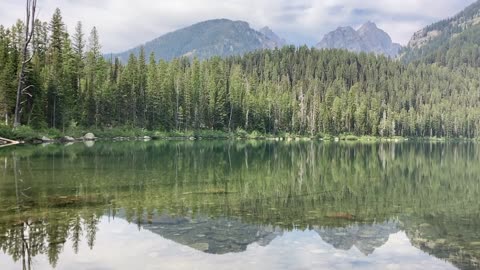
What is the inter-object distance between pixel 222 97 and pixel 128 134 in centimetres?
3762

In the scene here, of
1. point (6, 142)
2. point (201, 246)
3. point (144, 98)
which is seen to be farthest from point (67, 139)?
point (201, 246)

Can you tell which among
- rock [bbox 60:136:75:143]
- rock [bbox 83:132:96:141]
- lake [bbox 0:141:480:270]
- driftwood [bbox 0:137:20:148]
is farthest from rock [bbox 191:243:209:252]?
rock [bbox 83:132:96:141]

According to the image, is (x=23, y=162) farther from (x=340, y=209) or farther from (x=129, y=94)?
(x=129, y=94)

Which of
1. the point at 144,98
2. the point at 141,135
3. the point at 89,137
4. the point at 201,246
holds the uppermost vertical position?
the point at 144,98

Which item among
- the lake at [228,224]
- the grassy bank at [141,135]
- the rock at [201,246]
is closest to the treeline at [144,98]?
the grassy bank at [141,135]

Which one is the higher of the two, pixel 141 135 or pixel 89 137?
pixel 141 135

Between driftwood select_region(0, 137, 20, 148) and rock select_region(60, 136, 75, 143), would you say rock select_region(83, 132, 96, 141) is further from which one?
driftwood select_region(0, 137, 20, 148)

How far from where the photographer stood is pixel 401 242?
1306cm

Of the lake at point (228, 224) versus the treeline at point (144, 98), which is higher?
the treeline at point (144, 98)

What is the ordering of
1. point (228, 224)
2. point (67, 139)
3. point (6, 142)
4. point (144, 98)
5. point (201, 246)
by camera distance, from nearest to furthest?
Result: point (201, 246) < point (228, 224) < point (6, 142) < point (67, 139) < point (144, 98)

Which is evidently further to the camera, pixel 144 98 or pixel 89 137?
pixel 144 98

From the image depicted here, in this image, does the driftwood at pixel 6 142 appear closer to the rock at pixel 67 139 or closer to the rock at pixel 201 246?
the rock at pixel 67 139

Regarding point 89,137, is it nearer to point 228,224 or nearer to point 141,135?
point 141,135

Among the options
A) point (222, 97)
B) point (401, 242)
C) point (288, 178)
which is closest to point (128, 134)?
point (222, 97)
